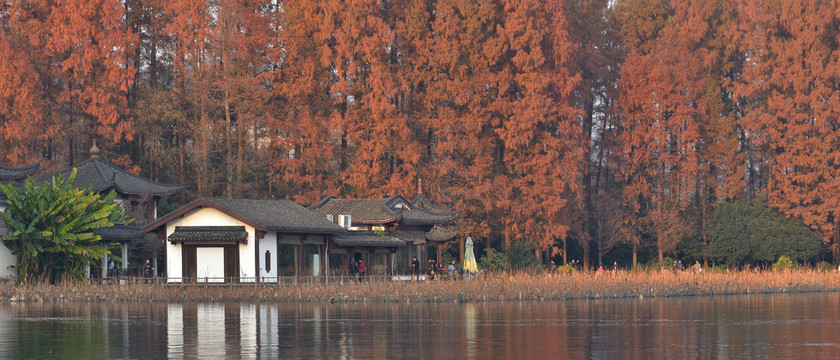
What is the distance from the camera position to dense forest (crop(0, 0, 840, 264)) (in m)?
73.8

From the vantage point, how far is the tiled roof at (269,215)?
5644 cm

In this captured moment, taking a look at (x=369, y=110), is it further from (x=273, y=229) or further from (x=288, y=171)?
(x=273, y=229)

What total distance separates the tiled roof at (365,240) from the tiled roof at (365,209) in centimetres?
89

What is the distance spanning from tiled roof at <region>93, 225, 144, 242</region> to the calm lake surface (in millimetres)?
15078

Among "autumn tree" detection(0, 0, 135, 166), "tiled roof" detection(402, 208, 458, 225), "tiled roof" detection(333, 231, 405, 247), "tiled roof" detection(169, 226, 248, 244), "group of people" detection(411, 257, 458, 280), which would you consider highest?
"autumn tree" detection(0, 0, 135, 166)

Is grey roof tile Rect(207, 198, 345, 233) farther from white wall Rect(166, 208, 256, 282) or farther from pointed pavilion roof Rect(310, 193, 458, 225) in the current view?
pointed pavilion roof Rect(310, 193, 458, 225)

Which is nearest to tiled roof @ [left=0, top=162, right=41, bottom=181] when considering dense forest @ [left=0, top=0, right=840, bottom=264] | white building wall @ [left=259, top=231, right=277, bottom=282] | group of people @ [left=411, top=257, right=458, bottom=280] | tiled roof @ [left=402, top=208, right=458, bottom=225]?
dense forest @ [left=0, top=0, right=840, bottom=264]

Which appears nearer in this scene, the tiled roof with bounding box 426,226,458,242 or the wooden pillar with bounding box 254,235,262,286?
the wooden pillar with bounding box 254,235,262,286

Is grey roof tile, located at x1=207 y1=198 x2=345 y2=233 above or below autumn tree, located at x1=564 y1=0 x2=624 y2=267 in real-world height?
below

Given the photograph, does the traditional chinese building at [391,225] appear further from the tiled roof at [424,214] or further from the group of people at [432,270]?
the group of people at [432,270]

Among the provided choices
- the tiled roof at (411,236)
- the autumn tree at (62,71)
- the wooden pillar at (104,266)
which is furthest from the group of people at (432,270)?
the autumn tree at (62,71)

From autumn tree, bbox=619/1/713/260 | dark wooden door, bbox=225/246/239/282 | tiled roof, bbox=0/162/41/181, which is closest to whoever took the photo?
dark wooden door, bbox=225/246/239/282

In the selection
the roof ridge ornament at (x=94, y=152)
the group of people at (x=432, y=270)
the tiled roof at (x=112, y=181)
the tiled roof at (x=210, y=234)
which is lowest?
the group of people at (x=432, y=270)

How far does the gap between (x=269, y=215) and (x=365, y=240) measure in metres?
5.68
